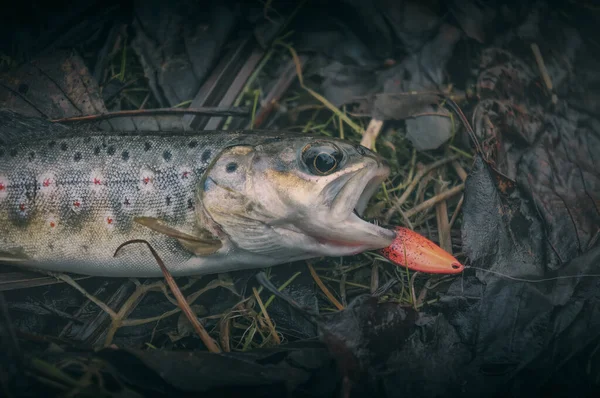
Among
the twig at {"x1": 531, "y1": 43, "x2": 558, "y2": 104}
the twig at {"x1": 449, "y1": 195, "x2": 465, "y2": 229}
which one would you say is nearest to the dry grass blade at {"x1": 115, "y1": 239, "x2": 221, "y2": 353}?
the twig at {"x1": 449, "y1": 195, "x2": 465, "y2": 229}

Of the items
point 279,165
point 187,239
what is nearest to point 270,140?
point 279,165

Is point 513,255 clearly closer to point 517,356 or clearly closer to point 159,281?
point 517,356

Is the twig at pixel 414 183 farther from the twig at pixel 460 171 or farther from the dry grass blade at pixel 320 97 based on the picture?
the dry grass blade at pixel 320 97

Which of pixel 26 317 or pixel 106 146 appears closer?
pixel 106 146

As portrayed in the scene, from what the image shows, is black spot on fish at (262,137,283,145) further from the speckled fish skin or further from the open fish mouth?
the open fish mouth

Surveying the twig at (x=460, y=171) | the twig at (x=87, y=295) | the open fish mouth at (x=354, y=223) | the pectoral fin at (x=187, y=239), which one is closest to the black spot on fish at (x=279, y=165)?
the open fish mouth at (x=354, y=223)

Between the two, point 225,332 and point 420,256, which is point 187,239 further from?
point 420,256

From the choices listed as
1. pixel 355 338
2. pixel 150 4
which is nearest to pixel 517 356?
pixel 355 338
